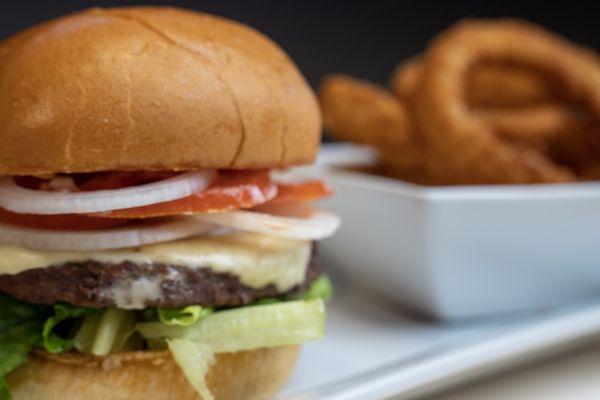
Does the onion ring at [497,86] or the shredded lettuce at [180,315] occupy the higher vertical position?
the onion ring at [497,86]

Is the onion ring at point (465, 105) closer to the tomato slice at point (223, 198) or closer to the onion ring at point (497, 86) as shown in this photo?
the onion ring at point (497, 86)

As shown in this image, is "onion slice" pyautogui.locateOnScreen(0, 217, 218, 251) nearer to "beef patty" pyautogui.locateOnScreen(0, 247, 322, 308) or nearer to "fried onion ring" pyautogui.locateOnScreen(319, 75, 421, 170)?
"beef patty" pyautogui.locateOnScreen(0, 247, 322, 308)

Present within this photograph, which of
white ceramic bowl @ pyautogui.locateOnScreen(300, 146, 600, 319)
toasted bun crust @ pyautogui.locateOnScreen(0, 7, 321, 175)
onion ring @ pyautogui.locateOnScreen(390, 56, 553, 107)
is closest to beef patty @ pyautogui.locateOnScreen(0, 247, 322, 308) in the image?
toasted bun crust @ pyautogui.locateOnScreen(0, 7, 321, 175)

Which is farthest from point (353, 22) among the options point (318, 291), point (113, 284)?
point (113, 284)

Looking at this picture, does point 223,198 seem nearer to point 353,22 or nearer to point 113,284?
point 113,284

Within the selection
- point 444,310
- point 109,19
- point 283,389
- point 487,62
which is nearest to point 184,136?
point 109,19

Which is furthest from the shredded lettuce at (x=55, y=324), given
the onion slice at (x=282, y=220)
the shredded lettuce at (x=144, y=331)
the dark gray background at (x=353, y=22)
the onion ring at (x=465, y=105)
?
the dark gray background at (x=353, y=22)

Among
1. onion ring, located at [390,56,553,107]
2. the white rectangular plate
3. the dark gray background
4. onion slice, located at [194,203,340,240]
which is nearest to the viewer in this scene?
onion slice, located at [194,203,340,240]
